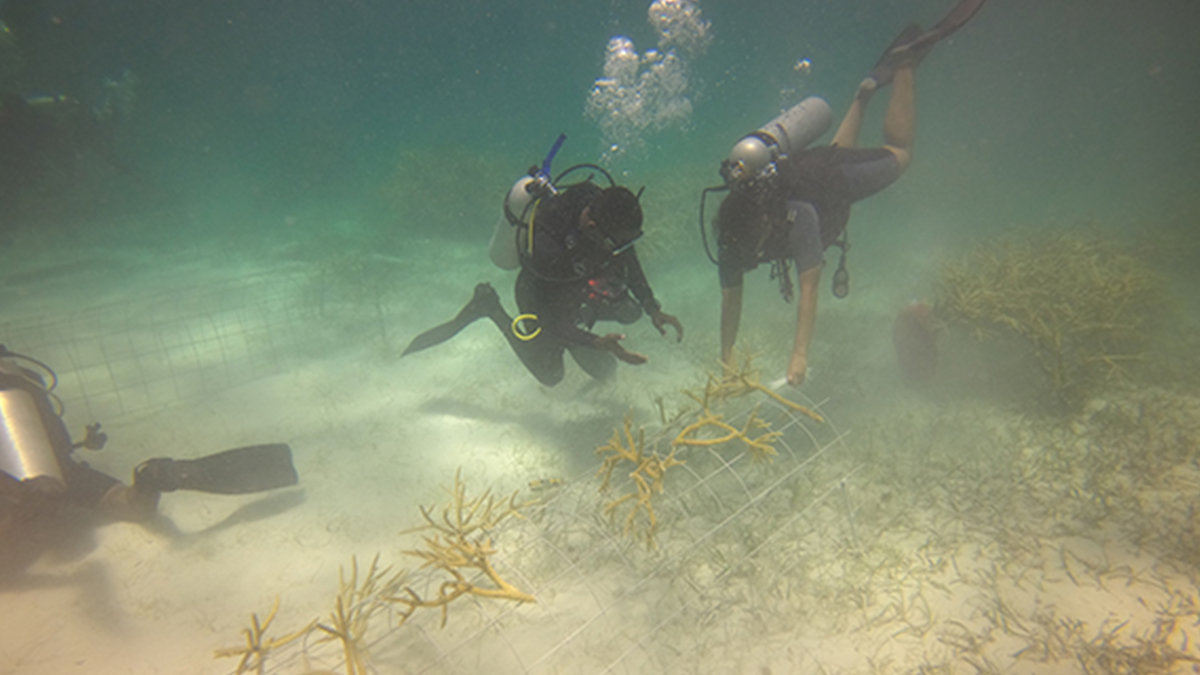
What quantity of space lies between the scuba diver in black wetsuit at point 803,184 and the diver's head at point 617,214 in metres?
1.38

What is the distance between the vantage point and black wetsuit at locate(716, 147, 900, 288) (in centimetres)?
454

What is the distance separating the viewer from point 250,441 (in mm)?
5797

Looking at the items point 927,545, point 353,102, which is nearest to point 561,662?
point 927,545

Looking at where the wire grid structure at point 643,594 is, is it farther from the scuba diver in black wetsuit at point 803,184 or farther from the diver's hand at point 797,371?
the scuba diver in black wetsuit at point 803,184

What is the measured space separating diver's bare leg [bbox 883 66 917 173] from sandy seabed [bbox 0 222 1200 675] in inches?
116

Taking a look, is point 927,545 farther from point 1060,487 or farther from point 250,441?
point 250,441

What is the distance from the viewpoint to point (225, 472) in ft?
14.8

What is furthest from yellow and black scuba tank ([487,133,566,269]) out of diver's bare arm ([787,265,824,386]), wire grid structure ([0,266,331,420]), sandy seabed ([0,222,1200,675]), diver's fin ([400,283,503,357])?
wire grid structure ([0,266,331,420])

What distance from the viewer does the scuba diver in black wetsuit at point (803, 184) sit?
4512mm

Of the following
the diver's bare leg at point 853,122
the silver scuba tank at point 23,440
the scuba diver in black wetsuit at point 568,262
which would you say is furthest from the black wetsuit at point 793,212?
the silver scuba tank at point 23,440

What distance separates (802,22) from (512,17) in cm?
4661

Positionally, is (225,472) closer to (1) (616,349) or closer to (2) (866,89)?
(1) (616,349)

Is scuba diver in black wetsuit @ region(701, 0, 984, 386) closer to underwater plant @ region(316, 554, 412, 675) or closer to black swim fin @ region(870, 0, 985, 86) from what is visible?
black swim fin @ region(870, 0, 985, 86)

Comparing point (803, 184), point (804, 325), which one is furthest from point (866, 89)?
point (804, 325)
